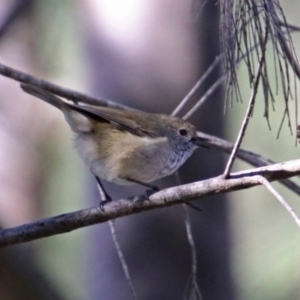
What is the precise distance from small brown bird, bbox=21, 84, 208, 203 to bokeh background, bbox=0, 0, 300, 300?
0.58m

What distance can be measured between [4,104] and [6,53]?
42 centimetres

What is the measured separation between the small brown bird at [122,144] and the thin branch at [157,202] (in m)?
0.57

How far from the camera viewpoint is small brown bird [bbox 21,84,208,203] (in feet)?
9.73

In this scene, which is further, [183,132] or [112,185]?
[112,185]

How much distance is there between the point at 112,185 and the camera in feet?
12.4

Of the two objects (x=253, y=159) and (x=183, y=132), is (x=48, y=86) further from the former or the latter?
(x=253, y=159)

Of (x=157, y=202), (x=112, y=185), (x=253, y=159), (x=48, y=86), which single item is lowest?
(x=157, y=202)

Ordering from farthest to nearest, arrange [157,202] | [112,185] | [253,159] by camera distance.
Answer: [112,185], [253,159], [157,202]

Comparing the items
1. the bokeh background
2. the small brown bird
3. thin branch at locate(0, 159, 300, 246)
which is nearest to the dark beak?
the small brown bird

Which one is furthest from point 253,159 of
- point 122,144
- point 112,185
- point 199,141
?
point 112,185

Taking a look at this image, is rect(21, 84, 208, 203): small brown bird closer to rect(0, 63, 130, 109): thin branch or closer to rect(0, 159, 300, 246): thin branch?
rect(0, 63, 130, 109): thin branch

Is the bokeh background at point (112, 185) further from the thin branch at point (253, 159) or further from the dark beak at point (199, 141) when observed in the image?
the thin branch at point (253, 159)

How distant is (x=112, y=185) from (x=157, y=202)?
1.55 meters

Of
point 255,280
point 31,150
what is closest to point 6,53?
point 31,150
